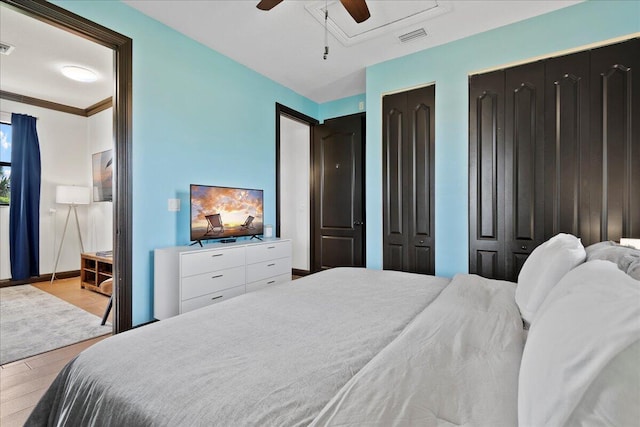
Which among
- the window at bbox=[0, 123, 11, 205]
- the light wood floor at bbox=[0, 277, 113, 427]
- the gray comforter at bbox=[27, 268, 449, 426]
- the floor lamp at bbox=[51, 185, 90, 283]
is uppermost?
the window at bbox=[0, 123, 11, 205]

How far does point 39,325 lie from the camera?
2.92m

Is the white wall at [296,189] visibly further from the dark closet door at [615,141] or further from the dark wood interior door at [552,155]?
the dark closet door at [615,141]

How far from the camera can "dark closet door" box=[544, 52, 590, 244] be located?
8.41 feet

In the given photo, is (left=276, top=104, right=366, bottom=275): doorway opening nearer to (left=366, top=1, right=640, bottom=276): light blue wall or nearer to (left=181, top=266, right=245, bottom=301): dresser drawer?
(left=366, top=1, right=640, bottom=276): light blue wall

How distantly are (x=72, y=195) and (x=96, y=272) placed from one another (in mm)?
1575

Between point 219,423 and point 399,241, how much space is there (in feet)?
10.0

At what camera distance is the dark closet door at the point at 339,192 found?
4.38m

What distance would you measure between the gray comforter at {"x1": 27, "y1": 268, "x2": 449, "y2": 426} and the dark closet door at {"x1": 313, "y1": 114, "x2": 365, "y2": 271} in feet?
9.57

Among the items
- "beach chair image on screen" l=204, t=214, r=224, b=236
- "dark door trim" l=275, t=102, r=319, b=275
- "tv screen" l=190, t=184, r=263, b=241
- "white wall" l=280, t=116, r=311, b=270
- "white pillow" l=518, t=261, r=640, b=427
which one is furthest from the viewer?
"white wall" l=280, t=116, r=311, b=270

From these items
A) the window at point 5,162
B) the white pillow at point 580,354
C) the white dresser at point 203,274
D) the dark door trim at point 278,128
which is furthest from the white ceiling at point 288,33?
the white pillow at point 580,354

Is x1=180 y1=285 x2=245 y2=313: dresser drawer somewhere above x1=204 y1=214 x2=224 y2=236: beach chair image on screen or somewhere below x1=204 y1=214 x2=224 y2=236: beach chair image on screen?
below

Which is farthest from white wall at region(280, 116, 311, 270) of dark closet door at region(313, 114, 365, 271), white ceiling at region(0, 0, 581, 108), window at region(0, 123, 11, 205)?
window at region(0, 123, 11, 205)

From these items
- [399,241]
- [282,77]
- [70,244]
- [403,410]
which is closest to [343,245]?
[399,241]

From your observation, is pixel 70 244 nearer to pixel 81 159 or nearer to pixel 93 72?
pixel 81 159
